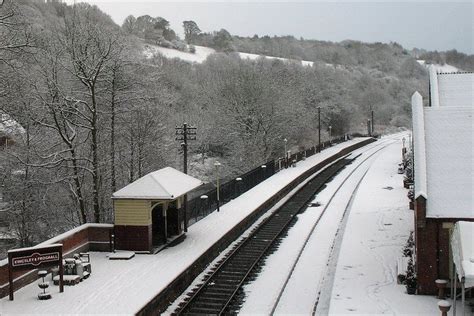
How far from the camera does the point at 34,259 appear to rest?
16.4 meters

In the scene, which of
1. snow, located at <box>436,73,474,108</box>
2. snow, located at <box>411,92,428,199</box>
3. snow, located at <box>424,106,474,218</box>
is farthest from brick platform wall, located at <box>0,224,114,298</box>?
snow, located at <box>436,73,474,108</box>

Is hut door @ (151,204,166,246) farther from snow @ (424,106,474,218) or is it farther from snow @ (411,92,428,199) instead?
snow @ (424,106,474,218)

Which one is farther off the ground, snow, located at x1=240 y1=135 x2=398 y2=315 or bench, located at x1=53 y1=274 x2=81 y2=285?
bench, located at x1=53 y1=274 x2=81 y2=285

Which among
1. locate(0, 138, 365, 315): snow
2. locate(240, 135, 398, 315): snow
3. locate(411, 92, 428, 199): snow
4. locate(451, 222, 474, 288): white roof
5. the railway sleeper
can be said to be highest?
locate(411, 92, 428, 199): snow

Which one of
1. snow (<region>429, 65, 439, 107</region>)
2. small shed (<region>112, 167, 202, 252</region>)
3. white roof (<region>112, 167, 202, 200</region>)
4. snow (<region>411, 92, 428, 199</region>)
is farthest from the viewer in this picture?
snow (<region>429, 65, 439, 107</region>)

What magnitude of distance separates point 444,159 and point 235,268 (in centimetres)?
841

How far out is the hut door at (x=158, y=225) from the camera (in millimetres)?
22438

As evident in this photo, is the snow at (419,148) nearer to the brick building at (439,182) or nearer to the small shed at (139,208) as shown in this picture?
the brick building at (439,182)

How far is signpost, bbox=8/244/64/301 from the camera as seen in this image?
1587 centimetres

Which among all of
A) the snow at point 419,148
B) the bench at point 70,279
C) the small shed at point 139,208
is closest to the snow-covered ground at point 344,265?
the snow at point 419,148

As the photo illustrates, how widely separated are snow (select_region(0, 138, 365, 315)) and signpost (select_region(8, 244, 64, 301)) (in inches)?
27.7

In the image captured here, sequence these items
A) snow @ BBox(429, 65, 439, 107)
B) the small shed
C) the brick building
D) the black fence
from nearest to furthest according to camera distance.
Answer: the brick building
the small shed
snow @ BBox(429, 65, 439, 107)
the black fence

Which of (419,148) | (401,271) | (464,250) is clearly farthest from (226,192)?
(464,250)

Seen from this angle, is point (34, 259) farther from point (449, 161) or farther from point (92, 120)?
point (449, 161)
